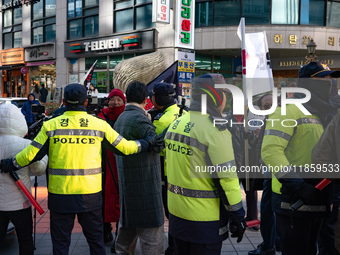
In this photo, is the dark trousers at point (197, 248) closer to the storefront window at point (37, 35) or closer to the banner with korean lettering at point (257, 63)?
the banner with korean lettering at point (257, 63)

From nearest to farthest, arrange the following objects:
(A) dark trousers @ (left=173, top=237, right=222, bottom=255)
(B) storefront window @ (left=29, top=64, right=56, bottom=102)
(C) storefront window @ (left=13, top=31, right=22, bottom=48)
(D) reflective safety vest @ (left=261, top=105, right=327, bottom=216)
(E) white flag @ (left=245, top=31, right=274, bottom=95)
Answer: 1. (A) dark trousers @ (left=173, top=237, right=222, bottom=255)
2. (D) reflective safety vest @ (left=261, top=105, right=327, bottom=216)
3. (E) white flag @ (left=245, top=31, right=274, bottom=95)
4. (B) storefront window @ (left=29, top=64, right=56, bottom=102)
5. (C) storefront window @ (left=13, top=31, right=22, bottom=48)

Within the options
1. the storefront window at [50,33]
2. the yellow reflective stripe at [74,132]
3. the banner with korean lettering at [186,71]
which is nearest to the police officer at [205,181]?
the yellow reflective stripe at [74,132]

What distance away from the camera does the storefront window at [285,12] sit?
17578mm

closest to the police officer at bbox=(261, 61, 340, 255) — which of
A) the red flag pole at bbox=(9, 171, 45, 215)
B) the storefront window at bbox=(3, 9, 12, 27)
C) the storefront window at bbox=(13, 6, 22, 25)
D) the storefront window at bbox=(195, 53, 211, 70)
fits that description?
the red flag pole at bbox=(9, 171, 45, 215)

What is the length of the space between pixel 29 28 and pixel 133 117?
2578cm

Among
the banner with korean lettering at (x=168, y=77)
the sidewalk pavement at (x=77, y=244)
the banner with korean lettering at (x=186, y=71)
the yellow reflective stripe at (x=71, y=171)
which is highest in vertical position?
the banner with korean lettering at (x=186, y=71)

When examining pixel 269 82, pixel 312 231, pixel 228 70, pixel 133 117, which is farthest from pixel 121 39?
pixel 312 231

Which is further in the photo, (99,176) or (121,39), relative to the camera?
(121,39)

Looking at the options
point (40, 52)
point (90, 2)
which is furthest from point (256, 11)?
point (40, 52)

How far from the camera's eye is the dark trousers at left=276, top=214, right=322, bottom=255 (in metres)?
2.78

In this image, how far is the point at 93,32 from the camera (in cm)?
2095

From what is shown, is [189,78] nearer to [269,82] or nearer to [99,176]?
[269,82]

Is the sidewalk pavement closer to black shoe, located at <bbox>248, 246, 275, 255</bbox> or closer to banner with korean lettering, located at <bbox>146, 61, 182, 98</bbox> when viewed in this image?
black shoe, located at <bbox>248, 246, 275, 255</bbox>

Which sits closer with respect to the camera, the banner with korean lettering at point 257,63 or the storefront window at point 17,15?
the banner with korean lettering at point 257,63
